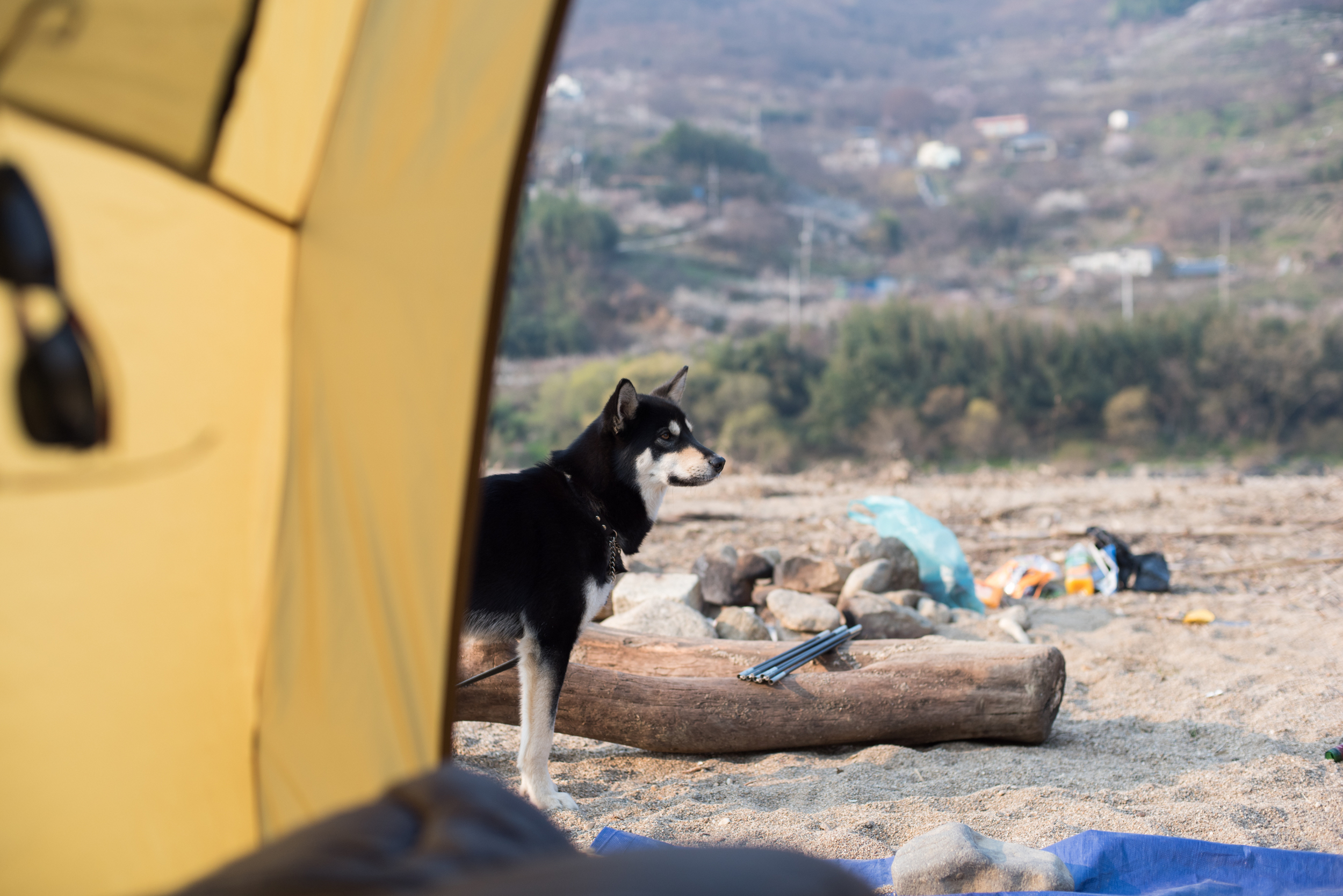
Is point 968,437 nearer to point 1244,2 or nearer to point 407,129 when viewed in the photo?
point 407,129

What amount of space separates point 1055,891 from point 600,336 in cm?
Result: 2183

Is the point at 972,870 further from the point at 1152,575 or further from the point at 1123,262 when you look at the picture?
the point at 1123,262

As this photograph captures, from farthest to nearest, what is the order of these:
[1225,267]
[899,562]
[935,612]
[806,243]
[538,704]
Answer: [806,243] → [1225,267] → [899,562] → [935,612] → [538,704]

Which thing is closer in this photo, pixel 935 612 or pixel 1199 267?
pixel 935 612

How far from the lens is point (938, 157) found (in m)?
38.8

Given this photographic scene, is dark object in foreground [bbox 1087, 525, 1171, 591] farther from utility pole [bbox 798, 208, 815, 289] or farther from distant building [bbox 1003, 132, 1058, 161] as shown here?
distant building [bbox 1003, 132, 1058, 161]

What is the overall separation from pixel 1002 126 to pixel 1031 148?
13.3ft

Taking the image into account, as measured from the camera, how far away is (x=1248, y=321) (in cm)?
1789

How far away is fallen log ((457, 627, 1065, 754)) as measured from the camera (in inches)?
155

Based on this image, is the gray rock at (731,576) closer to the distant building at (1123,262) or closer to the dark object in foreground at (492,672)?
the dark object in foreground at (492,672)

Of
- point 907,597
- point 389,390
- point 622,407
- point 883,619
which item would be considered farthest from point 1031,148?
point 389,390

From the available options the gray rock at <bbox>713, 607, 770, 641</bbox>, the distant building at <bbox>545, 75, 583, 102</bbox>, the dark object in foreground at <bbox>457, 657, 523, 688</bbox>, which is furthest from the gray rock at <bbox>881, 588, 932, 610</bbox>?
the distant building at <bbox>545, 75, 583, 102</bbox>

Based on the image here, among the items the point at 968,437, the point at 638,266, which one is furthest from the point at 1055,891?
the point at 638,266

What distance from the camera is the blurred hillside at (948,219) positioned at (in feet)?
56.6
